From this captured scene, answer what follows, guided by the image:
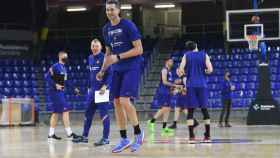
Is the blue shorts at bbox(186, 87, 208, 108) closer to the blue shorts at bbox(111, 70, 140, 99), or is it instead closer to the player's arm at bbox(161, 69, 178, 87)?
the blue shorts at bbox(111, 70, 140, 99)

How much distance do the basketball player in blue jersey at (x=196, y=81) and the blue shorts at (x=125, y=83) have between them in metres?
3.06

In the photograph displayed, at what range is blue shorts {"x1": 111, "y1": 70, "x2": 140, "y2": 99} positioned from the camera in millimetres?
8664

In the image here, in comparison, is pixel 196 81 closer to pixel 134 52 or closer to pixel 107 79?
pixel 107 79

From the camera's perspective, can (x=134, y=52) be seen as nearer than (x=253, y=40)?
Yes

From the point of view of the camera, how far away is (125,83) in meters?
8.70

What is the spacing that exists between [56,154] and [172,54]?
21.3m

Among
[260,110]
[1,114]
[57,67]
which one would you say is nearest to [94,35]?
[1,114]

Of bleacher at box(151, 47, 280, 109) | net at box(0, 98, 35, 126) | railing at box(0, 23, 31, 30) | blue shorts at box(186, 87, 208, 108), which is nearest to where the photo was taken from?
blue shorts at box(186, 87, 208, 108)

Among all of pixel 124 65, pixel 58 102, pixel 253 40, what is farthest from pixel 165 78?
pixel 124 65

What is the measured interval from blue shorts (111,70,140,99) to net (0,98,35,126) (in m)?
15.4

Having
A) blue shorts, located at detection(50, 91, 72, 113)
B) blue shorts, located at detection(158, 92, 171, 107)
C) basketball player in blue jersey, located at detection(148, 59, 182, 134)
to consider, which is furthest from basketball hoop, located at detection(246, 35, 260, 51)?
blue shorts, located at detection(50, 91, 72, 113)

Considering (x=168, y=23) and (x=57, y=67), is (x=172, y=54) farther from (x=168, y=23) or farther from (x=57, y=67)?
(x=57, y=67)

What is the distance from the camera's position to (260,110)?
20344 millimetres

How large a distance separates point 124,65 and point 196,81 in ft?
10.6
